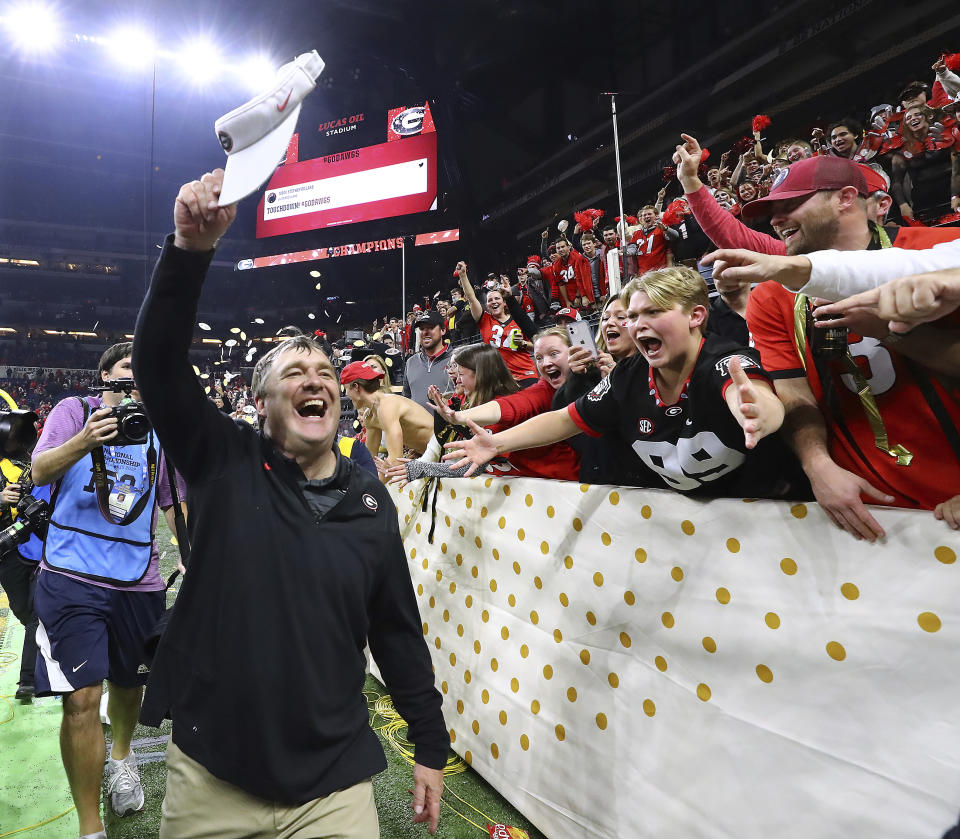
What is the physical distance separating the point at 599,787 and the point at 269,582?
1277 mm

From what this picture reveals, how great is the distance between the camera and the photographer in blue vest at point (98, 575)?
7.30ft

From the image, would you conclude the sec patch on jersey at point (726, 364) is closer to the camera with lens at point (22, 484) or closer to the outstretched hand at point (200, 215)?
the outstretched hand at point (200, 215)

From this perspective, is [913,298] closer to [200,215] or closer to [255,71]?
[200,215]

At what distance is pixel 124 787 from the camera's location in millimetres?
2514

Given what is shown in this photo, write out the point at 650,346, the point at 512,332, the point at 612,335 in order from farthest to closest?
the point at 512,332, the point at 612,335, the point at 650,346

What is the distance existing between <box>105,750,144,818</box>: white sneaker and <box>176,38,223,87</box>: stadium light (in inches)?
902

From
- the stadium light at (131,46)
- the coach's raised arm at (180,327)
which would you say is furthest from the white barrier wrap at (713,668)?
the stadium light at (131,46)

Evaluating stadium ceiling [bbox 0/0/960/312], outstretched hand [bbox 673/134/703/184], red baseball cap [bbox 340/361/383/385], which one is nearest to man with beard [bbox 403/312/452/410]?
red baseball cap [bbox 340/361/383/385]

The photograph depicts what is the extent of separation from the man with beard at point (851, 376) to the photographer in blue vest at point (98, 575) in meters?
2.08

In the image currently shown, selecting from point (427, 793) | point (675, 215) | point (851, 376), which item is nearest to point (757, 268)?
point (851, 376)

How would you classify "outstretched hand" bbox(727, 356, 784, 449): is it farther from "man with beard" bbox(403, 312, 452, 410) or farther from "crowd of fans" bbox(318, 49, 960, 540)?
"man with beard" bbox(403, 312, 452, 410)

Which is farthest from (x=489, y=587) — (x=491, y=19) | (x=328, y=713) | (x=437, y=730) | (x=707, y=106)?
(x=491, y=19)

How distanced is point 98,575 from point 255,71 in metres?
25.2

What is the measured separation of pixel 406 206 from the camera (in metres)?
21.4
